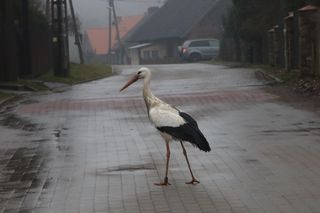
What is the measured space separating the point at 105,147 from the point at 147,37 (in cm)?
6439

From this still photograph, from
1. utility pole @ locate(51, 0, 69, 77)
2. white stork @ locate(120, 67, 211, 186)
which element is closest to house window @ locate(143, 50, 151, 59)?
utility pole @ locate(51, 0, 69, 77)

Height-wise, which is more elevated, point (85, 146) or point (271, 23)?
point (271, 23)

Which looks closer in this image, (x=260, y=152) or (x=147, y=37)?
(x=260, y=152)

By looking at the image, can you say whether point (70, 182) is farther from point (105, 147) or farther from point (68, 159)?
point (105, 147)

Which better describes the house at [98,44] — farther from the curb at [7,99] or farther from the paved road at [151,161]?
the paved road at [151,161]

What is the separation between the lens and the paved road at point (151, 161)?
7.58m

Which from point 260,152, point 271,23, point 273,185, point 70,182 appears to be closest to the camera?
point 273,185

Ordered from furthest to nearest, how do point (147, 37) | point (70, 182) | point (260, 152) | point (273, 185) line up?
point (147, 37), point (260, 152), point (70, 182), point (273, 185)

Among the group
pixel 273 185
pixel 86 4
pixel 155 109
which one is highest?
pixel 86 4

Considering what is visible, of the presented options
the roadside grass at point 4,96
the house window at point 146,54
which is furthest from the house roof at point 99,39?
the roadside grass at point 4,96

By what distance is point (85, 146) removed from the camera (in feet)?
38.0

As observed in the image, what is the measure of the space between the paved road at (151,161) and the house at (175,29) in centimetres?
5197

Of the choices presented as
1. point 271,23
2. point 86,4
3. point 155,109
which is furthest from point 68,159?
point 86,4

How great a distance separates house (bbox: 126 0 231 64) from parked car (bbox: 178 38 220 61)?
8631mm
